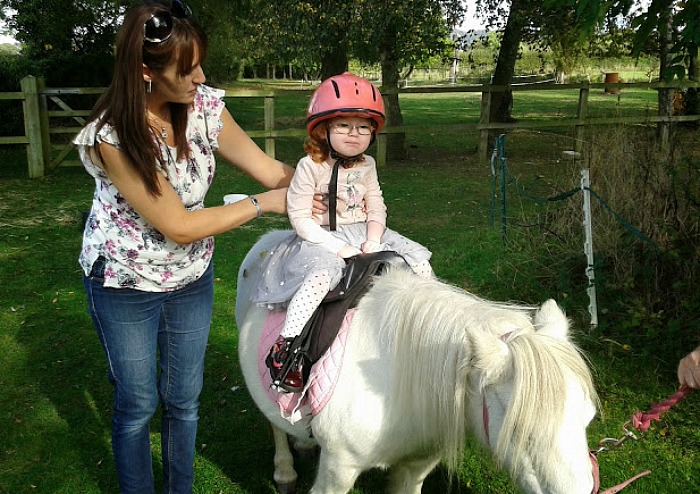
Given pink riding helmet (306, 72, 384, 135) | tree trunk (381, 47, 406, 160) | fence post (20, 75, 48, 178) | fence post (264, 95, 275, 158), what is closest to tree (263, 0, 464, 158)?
tree trunk (381, 47, 406, 160)

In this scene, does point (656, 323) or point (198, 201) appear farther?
point (656, 323)

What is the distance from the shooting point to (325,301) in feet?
7.81

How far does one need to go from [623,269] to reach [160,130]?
12.1ft

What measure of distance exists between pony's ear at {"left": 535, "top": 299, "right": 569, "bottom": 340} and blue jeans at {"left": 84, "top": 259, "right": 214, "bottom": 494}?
1294mm

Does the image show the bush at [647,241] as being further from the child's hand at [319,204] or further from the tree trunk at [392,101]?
the tree trunk at [392,101]

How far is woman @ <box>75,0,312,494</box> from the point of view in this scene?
190 cm

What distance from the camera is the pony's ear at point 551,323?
1.87 metres

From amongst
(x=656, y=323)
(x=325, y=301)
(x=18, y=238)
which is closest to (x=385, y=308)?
(x=325, y=301)

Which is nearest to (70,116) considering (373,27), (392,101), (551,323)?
(373,27)

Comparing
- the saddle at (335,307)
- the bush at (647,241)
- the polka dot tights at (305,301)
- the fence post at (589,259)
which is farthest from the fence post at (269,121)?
the polka dot tights at (305,301)

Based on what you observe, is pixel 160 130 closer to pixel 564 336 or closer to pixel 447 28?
pixel 564 336

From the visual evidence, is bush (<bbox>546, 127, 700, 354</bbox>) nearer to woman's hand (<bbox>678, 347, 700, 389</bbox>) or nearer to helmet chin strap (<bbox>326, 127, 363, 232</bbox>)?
woman's hand (<bbox>678, 347, 700, 389</bbox>)

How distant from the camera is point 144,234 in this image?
2123 mm

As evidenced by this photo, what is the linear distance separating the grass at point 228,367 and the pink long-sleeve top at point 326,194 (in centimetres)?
113
